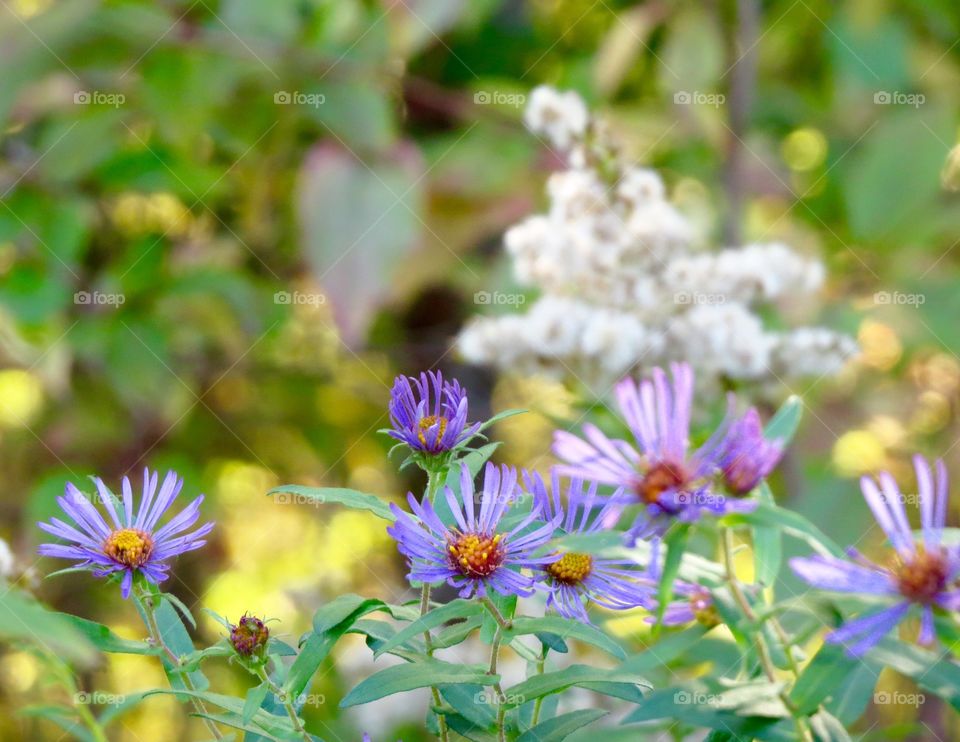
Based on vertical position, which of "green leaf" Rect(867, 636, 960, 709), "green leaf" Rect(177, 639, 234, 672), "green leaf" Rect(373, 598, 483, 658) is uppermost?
"green leaf" Rect(177, 639, 234, 672)

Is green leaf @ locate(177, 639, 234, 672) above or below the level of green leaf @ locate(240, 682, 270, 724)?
above

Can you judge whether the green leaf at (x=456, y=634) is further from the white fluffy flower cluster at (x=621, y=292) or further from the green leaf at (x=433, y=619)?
the white fluffy flower cluster at (x=621, y=292)

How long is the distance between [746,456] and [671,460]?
0.02 metres

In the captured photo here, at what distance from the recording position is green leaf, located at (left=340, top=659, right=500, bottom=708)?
290mm

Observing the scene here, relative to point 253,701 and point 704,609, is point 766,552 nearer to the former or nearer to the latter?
point 704,609

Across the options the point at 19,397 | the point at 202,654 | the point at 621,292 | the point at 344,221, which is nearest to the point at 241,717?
the point at 202,654

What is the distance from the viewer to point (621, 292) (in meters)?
0.70

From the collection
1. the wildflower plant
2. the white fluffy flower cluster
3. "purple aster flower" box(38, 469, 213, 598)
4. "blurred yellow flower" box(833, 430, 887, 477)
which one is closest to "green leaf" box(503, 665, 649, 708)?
the wildflower plant

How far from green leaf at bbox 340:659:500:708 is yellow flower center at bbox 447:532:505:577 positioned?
0.09 ft

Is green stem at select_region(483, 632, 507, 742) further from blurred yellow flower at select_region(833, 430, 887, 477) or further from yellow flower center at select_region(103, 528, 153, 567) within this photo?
blurred yellow flower at select_region(833, 430, 887, 477)

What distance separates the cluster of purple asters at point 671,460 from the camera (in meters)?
0.25

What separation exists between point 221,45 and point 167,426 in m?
0.41

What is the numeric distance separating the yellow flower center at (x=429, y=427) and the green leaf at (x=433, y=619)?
1.9 inches

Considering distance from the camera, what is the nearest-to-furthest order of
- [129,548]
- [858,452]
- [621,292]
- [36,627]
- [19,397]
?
[36,627] < [129,548] < [621,292] < [858,452] < [19,397]
